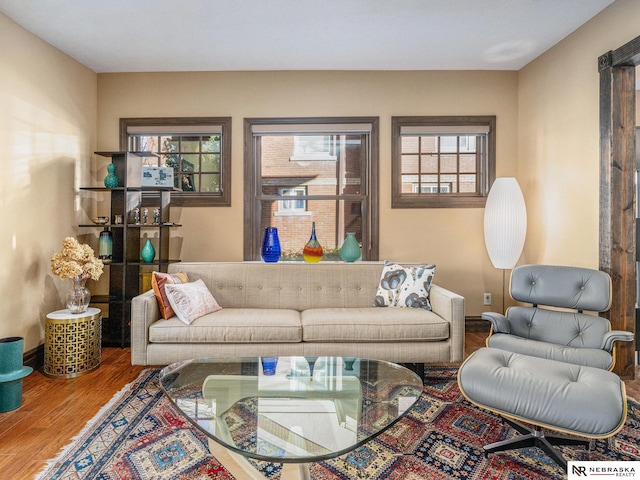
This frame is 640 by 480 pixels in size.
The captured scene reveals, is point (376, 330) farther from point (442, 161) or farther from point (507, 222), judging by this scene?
point (442, 161)

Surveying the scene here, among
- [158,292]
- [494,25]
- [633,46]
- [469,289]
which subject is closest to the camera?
[633,46]

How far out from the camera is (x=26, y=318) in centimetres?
308

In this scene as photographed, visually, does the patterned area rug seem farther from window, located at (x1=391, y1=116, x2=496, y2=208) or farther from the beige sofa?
window, located at (x1=391, y1=116, x2=496, y2=208)

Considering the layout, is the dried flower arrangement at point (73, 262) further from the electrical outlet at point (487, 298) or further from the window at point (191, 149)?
the electrical outlet at point (487, 298)

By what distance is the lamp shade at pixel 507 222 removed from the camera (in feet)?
11.5

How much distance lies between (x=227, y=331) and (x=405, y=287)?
143 centimetres

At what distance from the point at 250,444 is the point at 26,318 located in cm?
266

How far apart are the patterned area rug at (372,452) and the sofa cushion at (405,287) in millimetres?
902

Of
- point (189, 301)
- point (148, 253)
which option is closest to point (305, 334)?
point (189, 301)

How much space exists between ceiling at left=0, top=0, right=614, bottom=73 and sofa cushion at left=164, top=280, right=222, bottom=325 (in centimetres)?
200

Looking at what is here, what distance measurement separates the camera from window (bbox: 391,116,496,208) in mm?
4004

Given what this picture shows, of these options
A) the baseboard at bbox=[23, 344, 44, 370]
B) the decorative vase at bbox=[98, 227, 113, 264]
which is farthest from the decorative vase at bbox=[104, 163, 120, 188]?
the baseboard at bbox=[23, 344, 44, 370]

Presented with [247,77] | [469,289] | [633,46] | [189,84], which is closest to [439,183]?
[469,289]

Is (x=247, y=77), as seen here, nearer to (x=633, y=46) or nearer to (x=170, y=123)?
(x=170, y=123)
